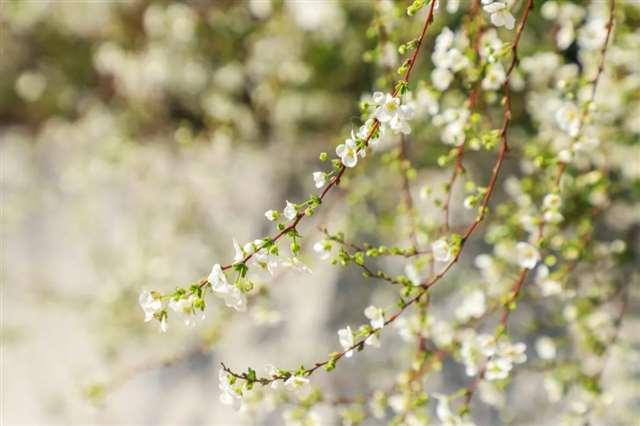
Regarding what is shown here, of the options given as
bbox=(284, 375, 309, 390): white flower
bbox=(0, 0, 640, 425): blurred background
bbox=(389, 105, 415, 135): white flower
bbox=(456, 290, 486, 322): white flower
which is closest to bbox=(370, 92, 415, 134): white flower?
bbox=(389, 105, 415, 135): white flower

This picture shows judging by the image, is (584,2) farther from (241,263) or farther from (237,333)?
(237,333)

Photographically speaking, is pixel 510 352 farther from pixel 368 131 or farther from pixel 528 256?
pixel 368 131

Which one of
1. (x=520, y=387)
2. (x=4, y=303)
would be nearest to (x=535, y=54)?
(x=520, y=387)

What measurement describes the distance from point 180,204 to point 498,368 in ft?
3.64

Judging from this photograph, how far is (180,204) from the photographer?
183cm

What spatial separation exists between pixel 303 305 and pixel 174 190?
459 mm

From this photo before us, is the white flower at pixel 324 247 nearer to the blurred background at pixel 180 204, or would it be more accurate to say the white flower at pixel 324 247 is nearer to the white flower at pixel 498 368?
the white flower at pixel 498 368

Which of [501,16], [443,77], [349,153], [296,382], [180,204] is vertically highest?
[180,204]

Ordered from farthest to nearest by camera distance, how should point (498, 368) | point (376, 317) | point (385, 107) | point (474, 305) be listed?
point (474, 305), point (498, 368), point (376, 317), point (385, 107)

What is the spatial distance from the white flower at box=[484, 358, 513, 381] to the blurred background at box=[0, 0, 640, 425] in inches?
18.7

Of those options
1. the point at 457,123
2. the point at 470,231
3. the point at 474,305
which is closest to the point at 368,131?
the point at 470,231

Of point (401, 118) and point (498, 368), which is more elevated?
point (401, 118)

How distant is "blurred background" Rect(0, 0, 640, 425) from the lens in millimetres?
1648

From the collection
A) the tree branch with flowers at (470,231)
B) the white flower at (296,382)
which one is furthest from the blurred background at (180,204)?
the white flower at (296,382)
